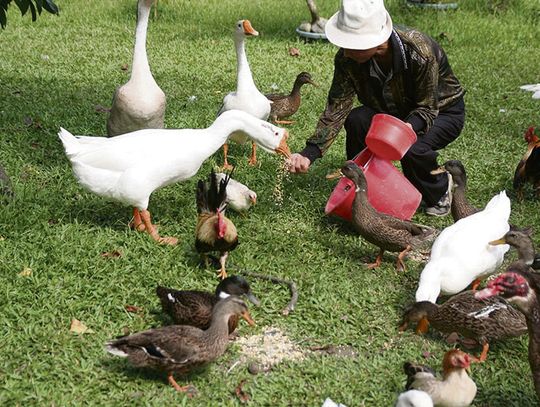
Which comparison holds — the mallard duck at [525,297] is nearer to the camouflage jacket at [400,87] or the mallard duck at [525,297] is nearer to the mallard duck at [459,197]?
the mallard duck at [459,197]

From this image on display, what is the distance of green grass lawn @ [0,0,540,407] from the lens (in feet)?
12.6

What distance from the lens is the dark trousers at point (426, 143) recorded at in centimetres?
565

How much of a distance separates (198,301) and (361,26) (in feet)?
6.96

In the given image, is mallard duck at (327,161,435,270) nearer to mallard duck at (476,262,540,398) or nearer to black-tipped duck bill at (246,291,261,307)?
black-tipped duck bill at (246,291,261,307)

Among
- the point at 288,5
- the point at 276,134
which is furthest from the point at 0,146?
the point at 288,5

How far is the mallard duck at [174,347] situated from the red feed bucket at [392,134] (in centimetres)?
198

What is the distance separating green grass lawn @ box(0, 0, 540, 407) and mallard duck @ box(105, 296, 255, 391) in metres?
0.17

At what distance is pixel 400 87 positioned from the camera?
5445 mm

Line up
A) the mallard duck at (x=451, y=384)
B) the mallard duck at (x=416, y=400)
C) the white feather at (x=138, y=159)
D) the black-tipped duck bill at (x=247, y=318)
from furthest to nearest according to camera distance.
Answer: the white feather at (x=138, y=159) → the black-tipped duck bill at (x=247, y=318) → the mallard duck at (x=451, y=384) → the mallard duck at (x=416, y=400)

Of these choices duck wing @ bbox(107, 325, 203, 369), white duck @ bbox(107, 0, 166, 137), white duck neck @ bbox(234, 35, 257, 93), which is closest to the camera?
duck wing @ bbox(107, 325, 203, 369)

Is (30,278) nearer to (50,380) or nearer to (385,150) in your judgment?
(50,380)

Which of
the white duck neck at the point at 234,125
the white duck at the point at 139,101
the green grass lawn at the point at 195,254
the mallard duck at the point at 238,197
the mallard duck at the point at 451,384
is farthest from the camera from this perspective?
the white duck at the point at 139,101

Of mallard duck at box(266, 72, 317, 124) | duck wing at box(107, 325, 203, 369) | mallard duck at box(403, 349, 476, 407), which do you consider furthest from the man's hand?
mallard duck at box(266, 72, 317, 124)

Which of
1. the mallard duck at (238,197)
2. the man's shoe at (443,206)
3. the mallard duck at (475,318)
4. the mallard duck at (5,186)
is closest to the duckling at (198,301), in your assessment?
the mallard duck at (475,318)
